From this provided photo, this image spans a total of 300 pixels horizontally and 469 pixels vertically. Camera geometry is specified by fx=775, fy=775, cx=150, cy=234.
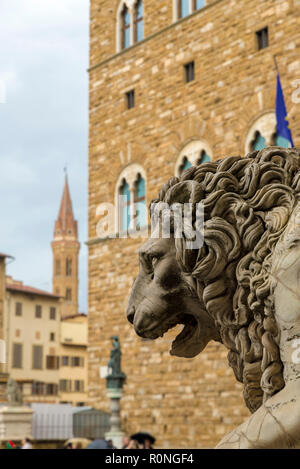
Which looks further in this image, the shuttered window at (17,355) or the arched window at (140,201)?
the shuttered window at (17,355)

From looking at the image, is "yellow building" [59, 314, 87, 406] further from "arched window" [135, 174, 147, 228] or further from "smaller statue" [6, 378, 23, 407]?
"arched window" [135, 174, 147, 228]

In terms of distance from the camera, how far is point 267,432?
131cm

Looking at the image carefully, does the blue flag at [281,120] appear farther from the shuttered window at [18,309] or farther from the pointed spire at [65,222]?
the pointed spire at [65,222]

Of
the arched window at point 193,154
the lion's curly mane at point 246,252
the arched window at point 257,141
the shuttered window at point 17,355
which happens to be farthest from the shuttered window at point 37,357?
the lion's curly mane at point 246,252

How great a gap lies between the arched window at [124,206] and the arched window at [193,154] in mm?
1641

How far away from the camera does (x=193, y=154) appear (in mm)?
15773

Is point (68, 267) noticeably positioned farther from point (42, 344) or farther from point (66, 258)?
point (42, 344)

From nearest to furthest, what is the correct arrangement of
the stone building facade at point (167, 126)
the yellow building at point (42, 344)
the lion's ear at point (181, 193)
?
the lion's ear at point (181, 193) → the stone building facade at point (167, 126) → the yellow building at point (42, 344)

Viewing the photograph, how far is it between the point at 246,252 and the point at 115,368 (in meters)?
15.0

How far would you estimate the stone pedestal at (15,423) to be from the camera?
1798 cm

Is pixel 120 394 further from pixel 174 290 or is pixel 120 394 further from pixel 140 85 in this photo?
pixel 174 290

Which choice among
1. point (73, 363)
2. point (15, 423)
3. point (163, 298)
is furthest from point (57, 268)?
point (163, 298)
